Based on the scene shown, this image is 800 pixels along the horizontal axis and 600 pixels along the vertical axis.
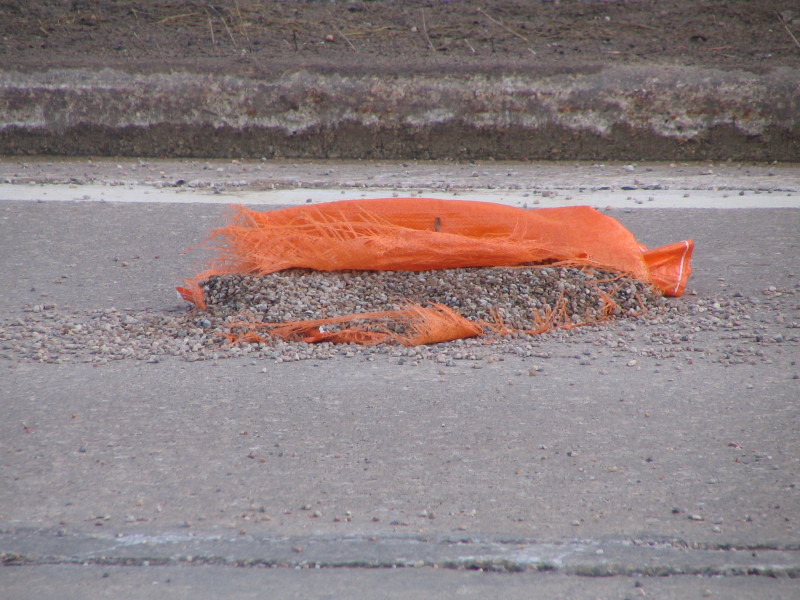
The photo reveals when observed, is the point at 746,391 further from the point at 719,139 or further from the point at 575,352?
the point at 719,139

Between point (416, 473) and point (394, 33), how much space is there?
8316mm

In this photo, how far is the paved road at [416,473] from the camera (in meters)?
2.19

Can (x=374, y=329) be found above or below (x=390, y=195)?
below

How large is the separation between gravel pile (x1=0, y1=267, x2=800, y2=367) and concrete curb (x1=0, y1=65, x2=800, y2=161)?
4.13 metres

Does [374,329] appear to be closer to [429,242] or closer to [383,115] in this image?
[429,242]

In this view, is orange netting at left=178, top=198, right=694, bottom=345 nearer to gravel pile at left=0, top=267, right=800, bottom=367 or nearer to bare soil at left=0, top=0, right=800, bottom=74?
gravel pile at left=0, top=267, right=800, bottom=367

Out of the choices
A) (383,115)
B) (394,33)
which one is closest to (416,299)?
(383,115)

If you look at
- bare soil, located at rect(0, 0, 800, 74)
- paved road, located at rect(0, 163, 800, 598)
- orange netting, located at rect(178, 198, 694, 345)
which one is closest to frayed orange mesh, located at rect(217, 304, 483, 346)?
paved road, located at rect(0, 163, 800, 598)

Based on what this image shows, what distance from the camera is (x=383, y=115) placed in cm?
851

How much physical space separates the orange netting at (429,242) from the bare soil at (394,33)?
14.7ft

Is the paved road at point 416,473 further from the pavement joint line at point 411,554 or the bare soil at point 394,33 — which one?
the bare soil at point 394,33

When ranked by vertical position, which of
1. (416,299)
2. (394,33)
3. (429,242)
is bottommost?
(416,299)

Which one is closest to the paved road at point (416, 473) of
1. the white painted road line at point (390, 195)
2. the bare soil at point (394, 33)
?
the white painted road line at point (390, 195)

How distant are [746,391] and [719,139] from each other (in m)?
5.63
